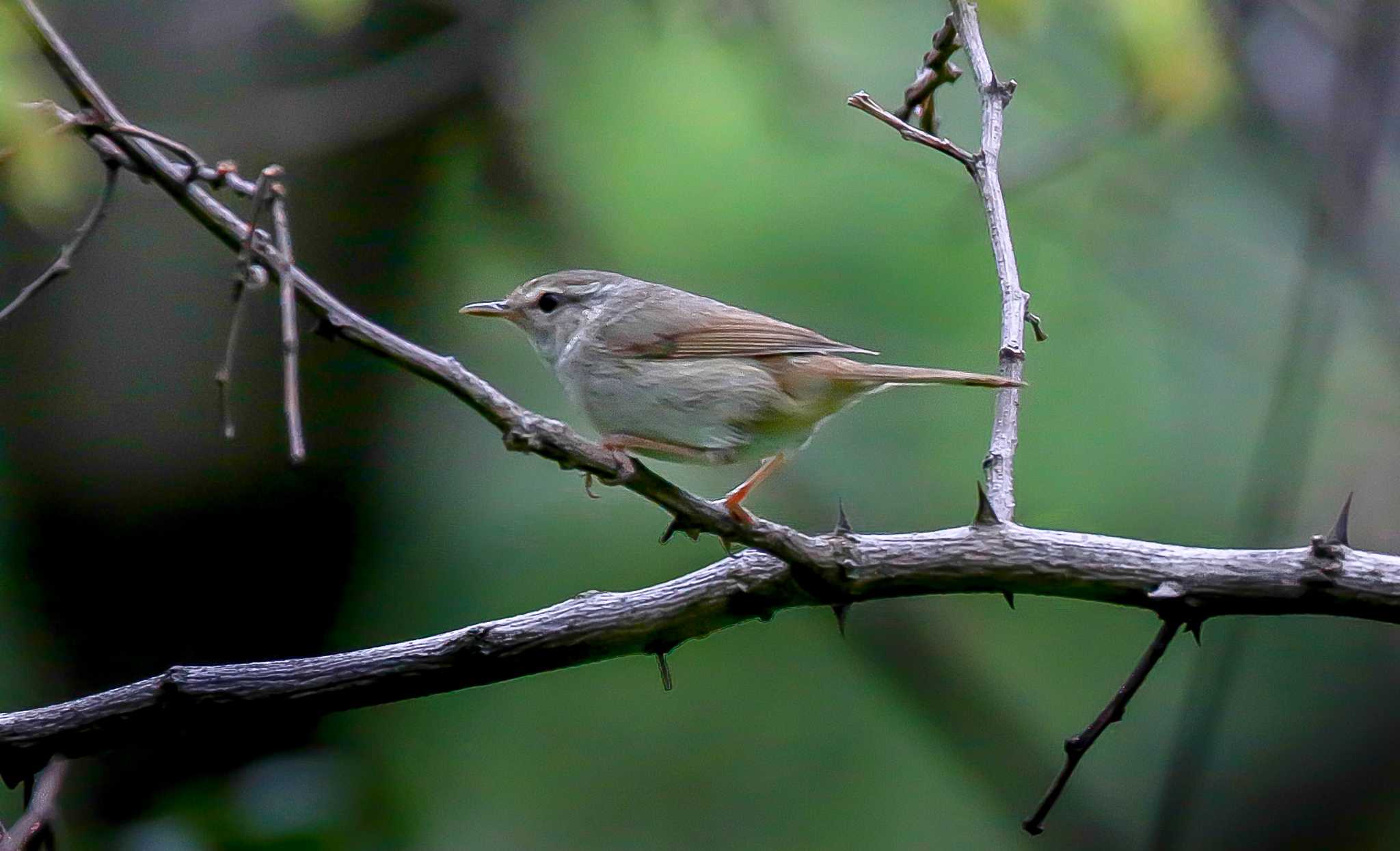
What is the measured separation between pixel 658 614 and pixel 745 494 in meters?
0.60

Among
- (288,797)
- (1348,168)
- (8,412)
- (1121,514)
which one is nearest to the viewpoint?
(288,797)

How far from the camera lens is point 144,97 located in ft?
20.1

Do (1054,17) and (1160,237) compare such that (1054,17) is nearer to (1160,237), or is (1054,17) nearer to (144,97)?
(1160,237)

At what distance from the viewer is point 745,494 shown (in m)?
3.11

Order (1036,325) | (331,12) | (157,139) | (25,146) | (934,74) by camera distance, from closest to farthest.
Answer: (157,139), (25,146), (1036,325), (934,74), (331,12)

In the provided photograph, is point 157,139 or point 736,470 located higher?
point 157,139

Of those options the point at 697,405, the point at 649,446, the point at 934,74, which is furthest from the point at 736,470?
the point at 934,74

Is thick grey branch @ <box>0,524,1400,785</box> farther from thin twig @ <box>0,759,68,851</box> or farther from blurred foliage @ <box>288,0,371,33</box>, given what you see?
blurred foliage @ <box>288,0,371,33</box>

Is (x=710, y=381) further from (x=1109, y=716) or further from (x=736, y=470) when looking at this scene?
(x=736, y=470)

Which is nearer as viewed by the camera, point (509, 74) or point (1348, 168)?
point (1348, 168)

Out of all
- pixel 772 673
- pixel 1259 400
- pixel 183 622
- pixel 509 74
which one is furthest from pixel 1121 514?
pixel 183 622

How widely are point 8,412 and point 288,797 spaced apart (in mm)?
3072

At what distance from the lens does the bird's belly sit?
3465mm

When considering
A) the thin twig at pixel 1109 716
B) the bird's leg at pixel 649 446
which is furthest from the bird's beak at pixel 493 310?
the thin twig at pixel 1109 716
